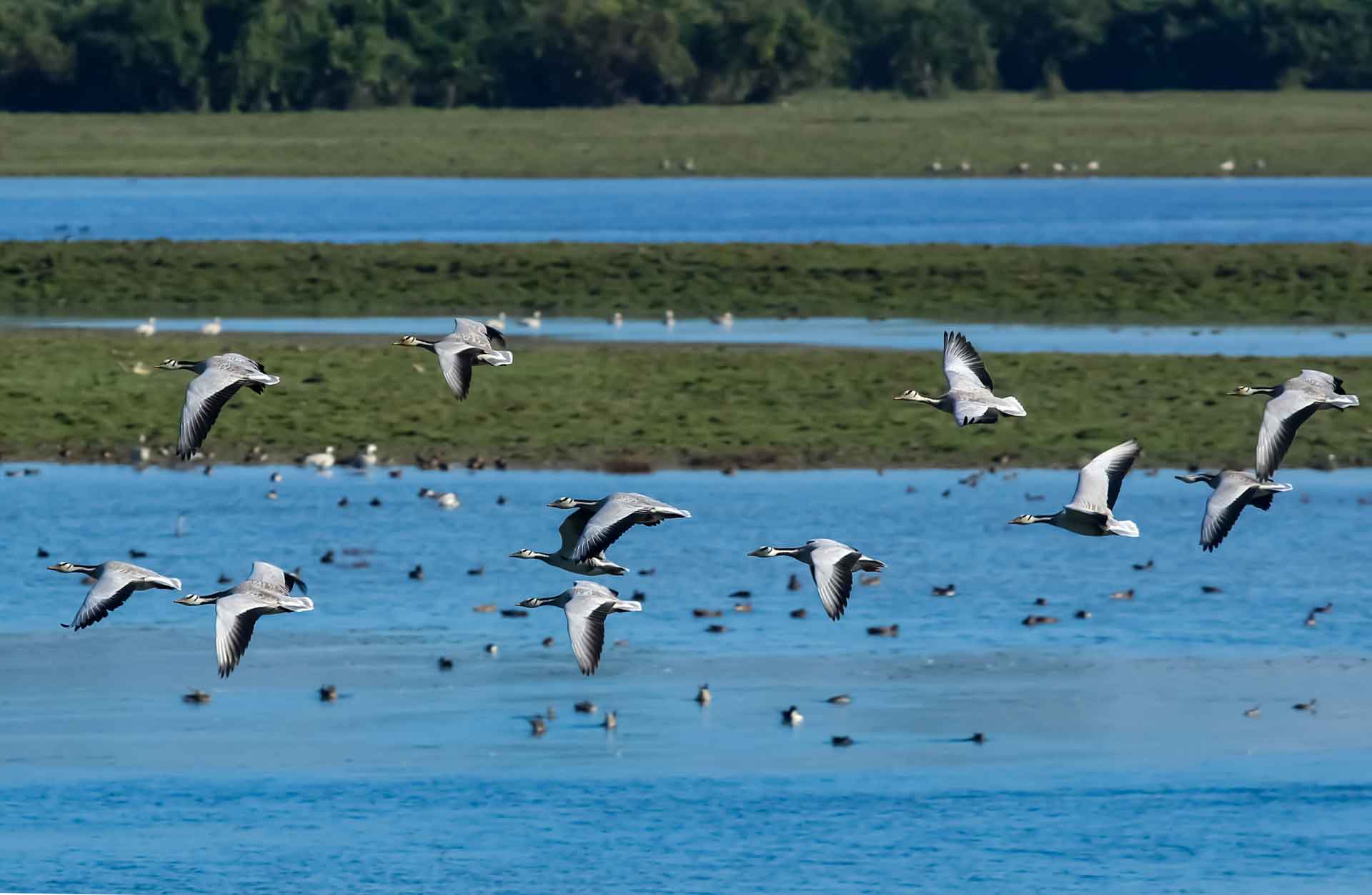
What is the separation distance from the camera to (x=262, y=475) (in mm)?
32875

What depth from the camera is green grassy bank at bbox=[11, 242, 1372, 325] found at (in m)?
49.3

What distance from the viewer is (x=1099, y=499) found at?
16.9 meters

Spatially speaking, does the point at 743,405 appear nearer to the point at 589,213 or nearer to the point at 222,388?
the point at 222,388

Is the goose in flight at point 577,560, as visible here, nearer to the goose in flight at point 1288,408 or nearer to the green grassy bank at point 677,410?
the goose in flight at point 1288,408

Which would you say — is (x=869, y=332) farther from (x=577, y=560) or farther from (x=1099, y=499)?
(x=577, y=560)

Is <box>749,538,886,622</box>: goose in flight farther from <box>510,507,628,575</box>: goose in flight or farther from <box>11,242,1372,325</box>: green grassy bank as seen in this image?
<box>11,242,1372,325</box>: green grassy bank

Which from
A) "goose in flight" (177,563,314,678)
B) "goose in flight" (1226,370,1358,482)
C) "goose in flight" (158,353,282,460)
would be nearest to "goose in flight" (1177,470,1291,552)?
"goose in flight" (1226,370,1358,482)

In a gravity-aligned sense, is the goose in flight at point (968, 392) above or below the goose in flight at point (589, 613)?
above

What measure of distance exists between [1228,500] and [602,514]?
3660mm

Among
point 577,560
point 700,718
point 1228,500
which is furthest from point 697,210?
point 1228,500

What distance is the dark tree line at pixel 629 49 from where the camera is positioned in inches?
4702

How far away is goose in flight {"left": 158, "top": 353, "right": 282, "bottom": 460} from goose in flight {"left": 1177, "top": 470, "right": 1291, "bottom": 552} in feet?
17.6

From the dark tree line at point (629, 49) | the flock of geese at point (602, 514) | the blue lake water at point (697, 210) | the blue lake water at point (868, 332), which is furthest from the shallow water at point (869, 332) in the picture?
the dark tree line at point (629, 49)

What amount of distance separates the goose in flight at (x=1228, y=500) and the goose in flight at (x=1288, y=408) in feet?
0.39
